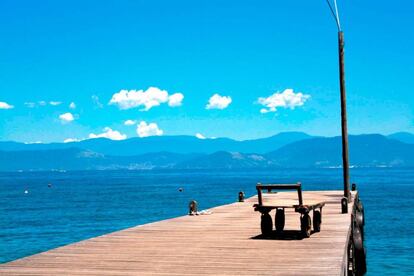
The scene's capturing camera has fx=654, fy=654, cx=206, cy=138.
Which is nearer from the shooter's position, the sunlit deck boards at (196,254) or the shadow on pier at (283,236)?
the sunlit deck boards at (196,254)

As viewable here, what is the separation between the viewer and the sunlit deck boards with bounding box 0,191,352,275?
13.1 metres

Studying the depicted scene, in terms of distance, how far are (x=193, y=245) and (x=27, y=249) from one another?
27780 mm

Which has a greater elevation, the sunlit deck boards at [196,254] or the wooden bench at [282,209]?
the wooden bench at [282,209]

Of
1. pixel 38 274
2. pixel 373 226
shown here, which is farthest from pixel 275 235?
pixel 373 226

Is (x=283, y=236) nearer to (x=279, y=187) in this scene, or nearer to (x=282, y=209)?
(x=282, y=209)

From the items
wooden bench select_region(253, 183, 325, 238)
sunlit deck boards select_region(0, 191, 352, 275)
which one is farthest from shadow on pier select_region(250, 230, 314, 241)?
wooden bench select_region(253, 183, 325, 238)

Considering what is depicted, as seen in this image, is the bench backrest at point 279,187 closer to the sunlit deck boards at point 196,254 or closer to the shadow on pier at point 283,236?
the shadow on pier at point 283,236

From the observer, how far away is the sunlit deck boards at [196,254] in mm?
13125

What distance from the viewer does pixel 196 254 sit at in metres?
15.4

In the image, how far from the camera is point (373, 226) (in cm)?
5412

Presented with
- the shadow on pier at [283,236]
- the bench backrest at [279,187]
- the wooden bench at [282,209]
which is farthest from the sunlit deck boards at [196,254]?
the bench backrest at [279,187]

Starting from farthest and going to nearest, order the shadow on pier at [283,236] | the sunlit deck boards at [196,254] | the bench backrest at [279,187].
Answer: the shadow on pier at [283,236] < the bench backrest at [279,187] < the sunlit deck boards at [196,254]

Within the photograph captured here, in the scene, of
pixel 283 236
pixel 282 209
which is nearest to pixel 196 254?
pixel 283 236

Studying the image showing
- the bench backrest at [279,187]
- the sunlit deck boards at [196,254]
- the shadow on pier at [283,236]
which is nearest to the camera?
the sunlit deck boards at [196,254]
